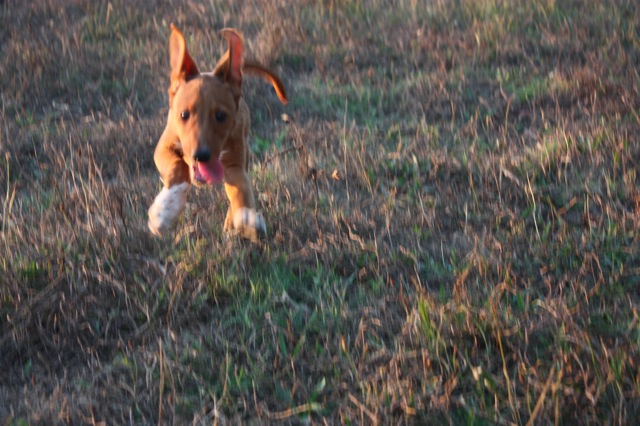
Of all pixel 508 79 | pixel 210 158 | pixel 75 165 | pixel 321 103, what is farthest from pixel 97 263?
pixel 508 79

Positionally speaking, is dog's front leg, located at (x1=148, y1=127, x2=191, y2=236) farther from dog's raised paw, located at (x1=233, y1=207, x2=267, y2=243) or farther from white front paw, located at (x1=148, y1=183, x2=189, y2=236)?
dog's raised paw, located at (x1=233, y1=207, x2=267, y2=243)

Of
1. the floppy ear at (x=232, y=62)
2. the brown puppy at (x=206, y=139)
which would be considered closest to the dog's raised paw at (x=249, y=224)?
the brown puppy at (x=206, y=139)

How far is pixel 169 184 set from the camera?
Result: 363 cm

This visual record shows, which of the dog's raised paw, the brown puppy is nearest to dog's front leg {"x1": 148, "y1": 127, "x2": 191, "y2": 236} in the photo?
the brown puppy

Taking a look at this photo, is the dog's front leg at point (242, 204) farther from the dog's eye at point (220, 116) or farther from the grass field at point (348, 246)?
the dog's eye at point (220, 116)

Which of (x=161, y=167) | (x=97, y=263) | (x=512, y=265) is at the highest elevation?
(x=161, y=167)

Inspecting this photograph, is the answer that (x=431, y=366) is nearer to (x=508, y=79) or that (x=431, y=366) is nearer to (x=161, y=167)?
(x=161, y=167)

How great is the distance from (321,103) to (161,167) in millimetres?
2570

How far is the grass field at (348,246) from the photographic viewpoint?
287 cm

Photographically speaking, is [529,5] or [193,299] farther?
[529,5]

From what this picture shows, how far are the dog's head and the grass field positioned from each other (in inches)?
18.1

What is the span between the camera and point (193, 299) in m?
3.39

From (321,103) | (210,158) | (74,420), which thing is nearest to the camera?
(74,420)

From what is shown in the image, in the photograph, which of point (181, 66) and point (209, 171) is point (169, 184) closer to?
point (209, 171)
